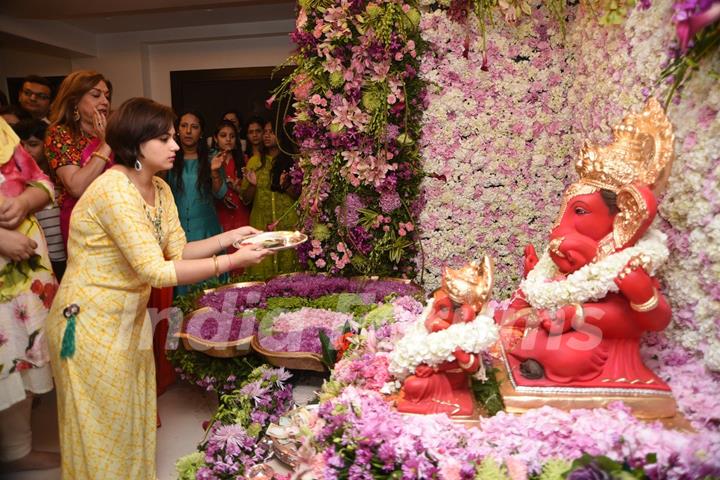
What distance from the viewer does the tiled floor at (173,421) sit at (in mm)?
2717

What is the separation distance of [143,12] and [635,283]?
544 cm

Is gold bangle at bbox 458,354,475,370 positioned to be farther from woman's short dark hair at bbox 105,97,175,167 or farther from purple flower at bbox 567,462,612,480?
woman's short dark hair at bbox 105,97,175,167

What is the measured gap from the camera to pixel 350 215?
3.22 meters

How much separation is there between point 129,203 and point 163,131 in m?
0.32

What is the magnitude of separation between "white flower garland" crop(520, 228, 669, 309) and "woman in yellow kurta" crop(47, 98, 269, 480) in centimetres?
107

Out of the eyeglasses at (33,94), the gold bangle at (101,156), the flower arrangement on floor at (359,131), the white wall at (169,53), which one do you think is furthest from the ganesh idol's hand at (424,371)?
the white wall at (169,53)

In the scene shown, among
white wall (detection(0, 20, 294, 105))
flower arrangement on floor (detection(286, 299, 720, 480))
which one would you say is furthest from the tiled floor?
white wall (detection(0, 20, 294, 105))

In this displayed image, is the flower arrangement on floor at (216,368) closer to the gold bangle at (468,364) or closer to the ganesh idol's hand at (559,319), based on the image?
the gold bangle at (468,364)

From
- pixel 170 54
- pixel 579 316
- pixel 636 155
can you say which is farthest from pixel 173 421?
pixel 170 54

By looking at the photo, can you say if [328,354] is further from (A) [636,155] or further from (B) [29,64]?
(B) [29,64]

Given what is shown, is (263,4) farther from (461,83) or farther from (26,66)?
(26,66)

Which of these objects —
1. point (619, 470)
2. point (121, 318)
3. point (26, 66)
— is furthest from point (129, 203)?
point (26, 66)

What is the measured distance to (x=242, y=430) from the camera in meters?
2.10

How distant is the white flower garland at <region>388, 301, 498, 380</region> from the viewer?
1.52 meters
